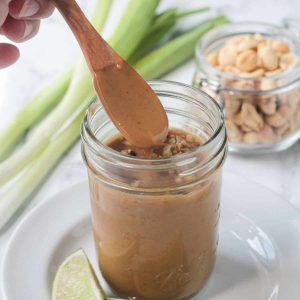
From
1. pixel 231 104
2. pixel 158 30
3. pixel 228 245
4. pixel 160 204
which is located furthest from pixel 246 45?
pixel 160 204

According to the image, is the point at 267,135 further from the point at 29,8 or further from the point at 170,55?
the point at 29,8

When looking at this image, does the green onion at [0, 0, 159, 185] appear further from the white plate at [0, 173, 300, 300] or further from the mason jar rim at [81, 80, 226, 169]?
the mason jar rim at [81, 80, 226, 169]

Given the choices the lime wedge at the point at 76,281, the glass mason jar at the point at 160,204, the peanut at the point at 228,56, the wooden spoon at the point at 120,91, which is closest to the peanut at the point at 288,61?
the peanut at the point at 228,56

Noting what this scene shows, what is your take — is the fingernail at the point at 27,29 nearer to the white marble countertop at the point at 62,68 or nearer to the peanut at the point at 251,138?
the white marble countertop at the point at 62,68

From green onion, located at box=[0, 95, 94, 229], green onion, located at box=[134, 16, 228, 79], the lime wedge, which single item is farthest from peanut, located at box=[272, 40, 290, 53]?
the lime wedge

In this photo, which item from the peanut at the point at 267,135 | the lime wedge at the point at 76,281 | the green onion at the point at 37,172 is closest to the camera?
the lime wedge at the point at 76,281

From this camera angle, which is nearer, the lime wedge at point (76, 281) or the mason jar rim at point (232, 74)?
the lime wedge at point (76, 281)
